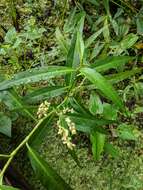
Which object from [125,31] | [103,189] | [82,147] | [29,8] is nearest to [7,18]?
[29,8]

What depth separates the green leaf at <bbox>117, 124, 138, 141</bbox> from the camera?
170 cm

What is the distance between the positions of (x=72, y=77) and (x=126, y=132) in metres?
0.48

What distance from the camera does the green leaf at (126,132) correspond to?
5.56 ft

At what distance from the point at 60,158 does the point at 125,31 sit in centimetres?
64

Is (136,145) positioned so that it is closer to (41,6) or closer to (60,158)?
(60,158)

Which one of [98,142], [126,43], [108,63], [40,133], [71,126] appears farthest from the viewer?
[126,43]

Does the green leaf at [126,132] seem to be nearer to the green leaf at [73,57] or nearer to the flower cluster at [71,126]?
the green leaf at [73,57]

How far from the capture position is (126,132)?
5.63 ft

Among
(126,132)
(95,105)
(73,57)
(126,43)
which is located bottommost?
(126,132)

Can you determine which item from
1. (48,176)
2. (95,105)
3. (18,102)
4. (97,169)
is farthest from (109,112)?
(48,176)

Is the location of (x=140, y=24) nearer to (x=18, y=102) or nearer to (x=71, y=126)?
(x=18, y=102)

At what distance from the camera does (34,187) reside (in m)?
1.64

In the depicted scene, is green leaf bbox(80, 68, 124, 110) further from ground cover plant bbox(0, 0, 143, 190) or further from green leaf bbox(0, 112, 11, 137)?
green leaf bbox(0, 112, 11, 137)

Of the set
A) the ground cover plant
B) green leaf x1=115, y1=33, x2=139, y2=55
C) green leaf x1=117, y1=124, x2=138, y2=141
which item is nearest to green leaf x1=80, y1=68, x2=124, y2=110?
the ground cover plant
